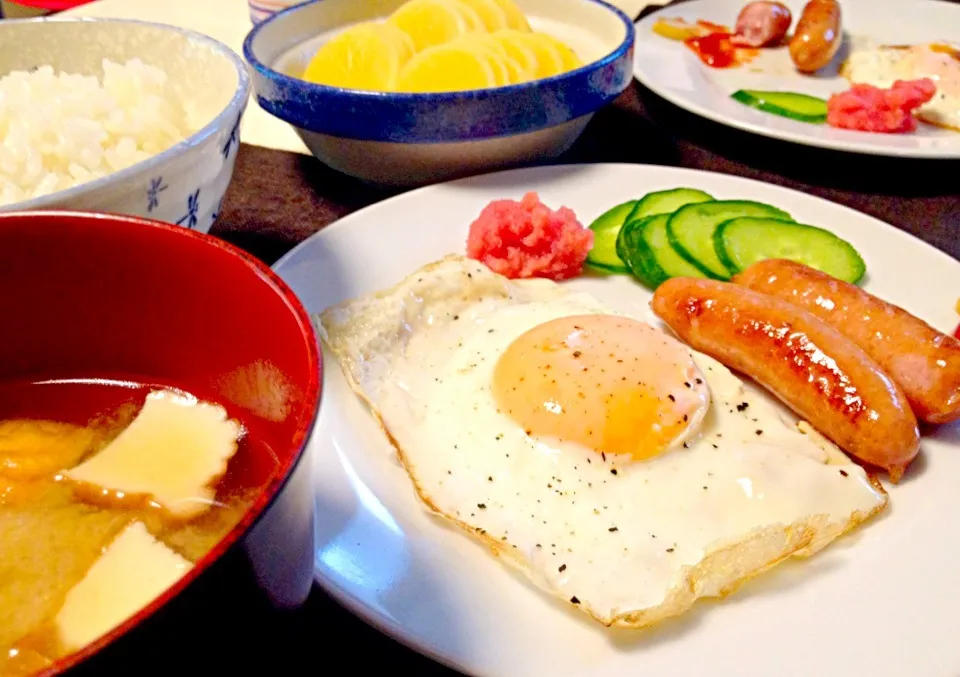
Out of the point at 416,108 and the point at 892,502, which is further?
the point at 416,108

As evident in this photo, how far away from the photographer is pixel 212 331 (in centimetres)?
111

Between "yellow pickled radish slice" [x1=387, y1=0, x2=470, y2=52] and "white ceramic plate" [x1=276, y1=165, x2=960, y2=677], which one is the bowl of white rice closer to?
"white ceramic plate" [x1=276, y1=165, x2=960, y2=677]

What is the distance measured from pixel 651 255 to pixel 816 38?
6.46ft

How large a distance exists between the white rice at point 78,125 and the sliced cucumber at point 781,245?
1.47 m

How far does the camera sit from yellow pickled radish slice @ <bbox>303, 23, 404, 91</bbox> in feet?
7.91

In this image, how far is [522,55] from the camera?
7.96 feet

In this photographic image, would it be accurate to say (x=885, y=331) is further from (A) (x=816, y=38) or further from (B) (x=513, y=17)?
(A) (x=816, y=38)

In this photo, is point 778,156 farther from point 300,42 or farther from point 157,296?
point 157,296

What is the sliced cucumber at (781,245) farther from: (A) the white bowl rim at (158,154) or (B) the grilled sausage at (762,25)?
(B) the grilled sausage at (762,25)

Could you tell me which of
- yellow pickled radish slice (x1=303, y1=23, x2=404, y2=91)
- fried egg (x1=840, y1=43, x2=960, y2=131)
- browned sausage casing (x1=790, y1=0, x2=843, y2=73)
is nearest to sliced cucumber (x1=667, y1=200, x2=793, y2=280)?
yellow pickled radish slice (x1=303, y1=23, x2=404, y2=91)

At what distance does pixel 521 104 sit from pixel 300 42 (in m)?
1.02

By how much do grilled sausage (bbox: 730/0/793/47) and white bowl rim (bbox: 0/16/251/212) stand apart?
2.66m

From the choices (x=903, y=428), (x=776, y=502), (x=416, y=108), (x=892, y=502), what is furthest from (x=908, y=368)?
(x=416, y=108)

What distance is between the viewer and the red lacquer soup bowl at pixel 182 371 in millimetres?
730
